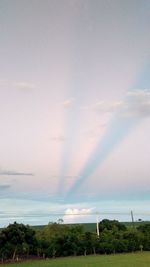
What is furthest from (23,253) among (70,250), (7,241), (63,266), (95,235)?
(63,266)

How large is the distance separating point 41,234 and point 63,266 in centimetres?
1828

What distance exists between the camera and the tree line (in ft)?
146

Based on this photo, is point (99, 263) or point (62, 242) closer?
point (99, 263)

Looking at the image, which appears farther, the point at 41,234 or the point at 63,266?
the point at 41,234

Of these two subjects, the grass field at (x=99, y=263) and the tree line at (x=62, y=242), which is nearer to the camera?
the grass field at (x=99, y=263)

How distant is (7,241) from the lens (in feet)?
146

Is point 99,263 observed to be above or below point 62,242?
below

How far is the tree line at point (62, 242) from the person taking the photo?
1752 inches

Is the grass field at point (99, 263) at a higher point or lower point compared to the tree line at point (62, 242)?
lower

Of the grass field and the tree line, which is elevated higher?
the tree line

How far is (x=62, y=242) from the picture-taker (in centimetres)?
4803

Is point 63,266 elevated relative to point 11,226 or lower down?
lower down

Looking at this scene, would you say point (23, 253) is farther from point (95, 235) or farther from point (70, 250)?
point (95, 235)

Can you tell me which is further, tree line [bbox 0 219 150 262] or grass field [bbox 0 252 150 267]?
tree line [bbox 0 219 150 262]
